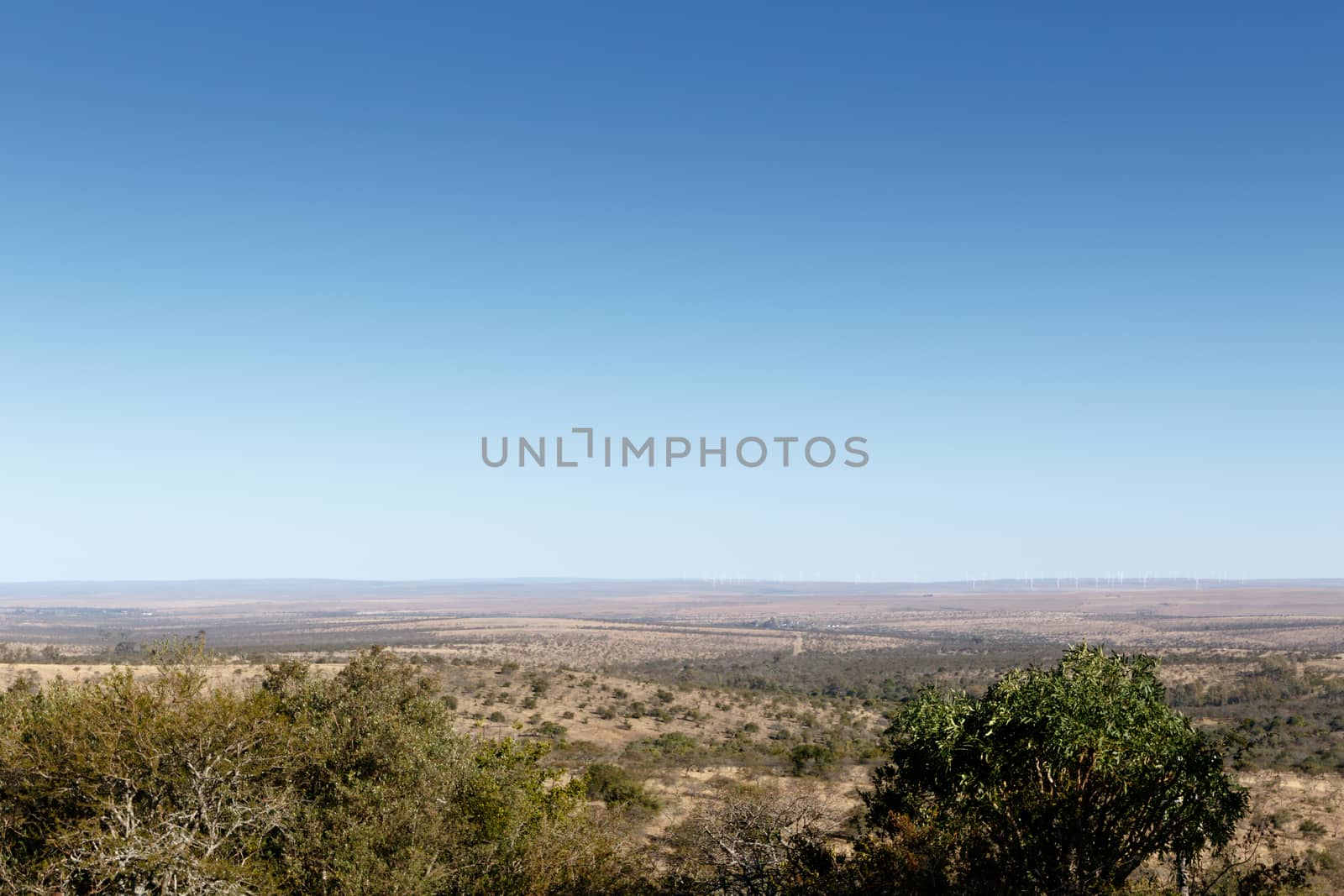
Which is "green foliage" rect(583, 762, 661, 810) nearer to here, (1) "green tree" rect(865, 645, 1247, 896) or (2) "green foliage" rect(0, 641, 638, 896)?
(2) "green foliage" rect(0, 641, 638, 896)

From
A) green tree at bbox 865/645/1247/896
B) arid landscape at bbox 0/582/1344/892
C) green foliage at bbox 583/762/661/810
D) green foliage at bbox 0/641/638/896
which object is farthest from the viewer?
arid landscape at bbox 0/582/1344/892

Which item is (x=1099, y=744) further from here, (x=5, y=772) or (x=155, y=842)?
(x=5, y=772)

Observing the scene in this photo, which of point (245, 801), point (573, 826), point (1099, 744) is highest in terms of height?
point (1099, 744)

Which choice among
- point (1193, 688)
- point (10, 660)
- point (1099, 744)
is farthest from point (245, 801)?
point (1193, 688)

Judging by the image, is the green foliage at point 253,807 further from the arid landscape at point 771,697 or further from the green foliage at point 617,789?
the green foliage at point 617,789

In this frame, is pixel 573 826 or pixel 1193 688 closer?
pixel 573 826

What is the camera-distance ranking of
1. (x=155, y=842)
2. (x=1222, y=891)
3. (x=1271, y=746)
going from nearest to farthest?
(x=155, y=842)
(x=1222, y=891)
(x=1271, y=746)

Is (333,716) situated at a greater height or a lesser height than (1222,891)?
greater

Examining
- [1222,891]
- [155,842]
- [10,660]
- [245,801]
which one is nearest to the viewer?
[155,842]

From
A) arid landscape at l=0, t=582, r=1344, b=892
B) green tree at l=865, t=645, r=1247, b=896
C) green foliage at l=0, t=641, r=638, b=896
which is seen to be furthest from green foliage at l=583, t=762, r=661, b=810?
green tree at l=865, t=645, r=1247, b=896
